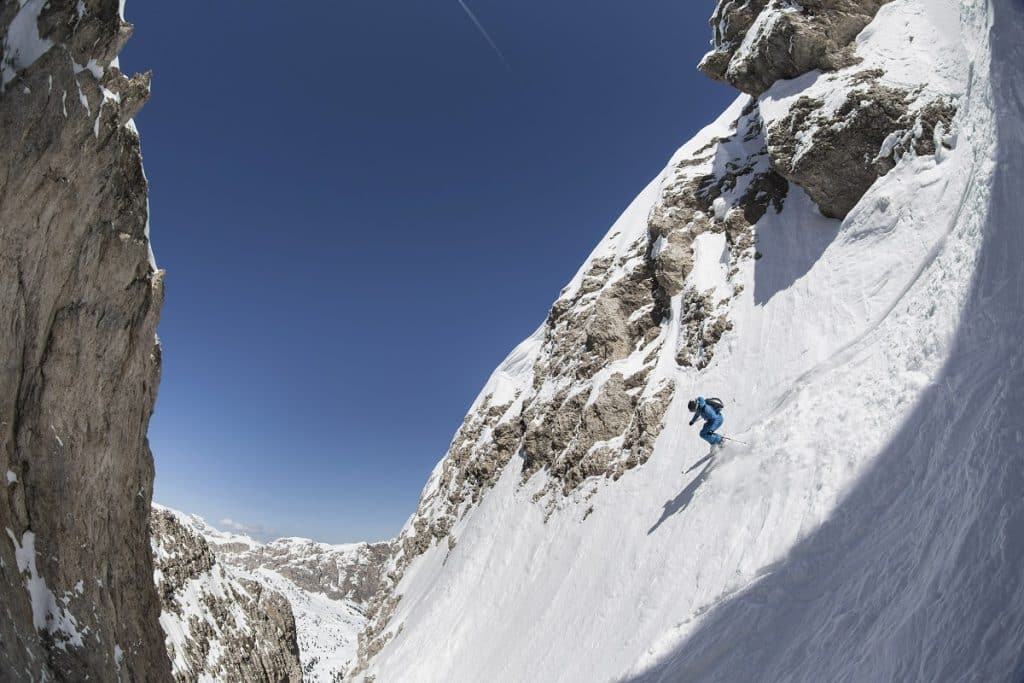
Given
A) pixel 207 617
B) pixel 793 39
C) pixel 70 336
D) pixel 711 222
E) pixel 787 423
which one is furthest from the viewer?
pixel 207 617

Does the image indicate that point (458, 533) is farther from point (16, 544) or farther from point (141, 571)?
point (16, 544)

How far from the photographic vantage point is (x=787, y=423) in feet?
46.5

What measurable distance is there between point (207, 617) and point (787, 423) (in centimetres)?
4318

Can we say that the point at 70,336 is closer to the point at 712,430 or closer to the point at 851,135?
the point at 712,430

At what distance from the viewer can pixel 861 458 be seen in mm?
10742

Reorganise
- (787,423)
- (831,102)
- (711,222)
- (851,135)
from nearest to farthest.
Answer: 1. (787,423)
2. (851,135)
3. (831,102)
4. (711,222)

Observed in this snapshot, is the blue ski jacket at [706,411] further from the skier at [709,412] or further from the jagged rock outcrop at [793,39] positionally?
the jagged rock outcrop at [793,39]

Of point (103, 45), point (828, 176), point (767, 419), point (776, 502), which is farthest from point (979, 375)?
point (828, 176)

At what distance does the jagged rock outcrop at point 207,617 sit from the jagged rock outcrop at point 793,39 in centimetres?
4440

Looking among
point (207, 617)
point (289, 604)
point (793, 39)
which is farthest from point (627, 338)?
point (289, 604)

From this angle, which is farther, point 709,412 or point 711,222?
point 711,222

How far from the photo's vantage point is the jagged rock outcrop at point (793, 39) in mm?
24078

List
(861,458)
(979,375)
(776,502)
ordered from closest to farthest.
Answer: (979,375)
(861,458)
(776,502)

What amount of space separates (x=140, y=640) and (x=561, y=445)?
20231 millimetres
